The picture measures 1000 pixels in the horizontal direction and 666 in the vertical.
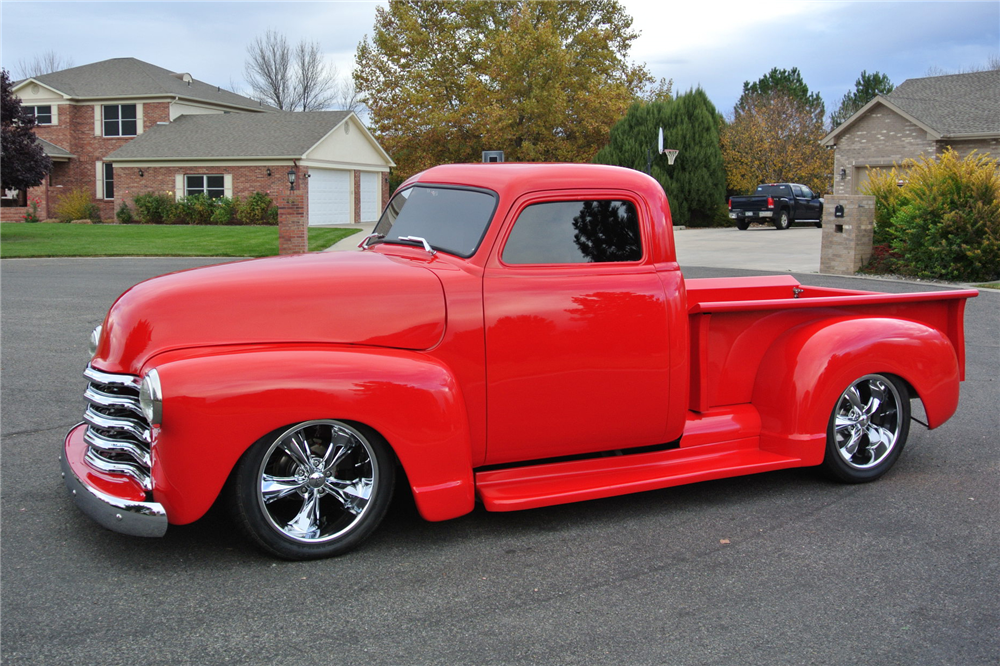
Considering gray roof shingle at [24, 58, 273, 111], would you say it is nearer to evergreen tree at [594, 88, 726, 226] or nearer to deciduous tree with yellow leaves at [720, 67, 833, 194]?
evergreen tree at [594, 88, 726, 226]

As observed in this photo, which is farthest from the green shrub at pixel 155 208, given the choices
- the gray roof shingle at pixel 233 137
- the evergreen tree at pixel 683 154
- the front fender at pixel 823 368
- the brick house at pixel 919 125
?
the front fender at pixel 823 368

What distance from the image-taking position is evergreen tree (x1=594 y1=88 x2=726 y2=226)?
125 feet

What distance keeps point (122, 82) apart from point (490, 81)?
58.7 ft

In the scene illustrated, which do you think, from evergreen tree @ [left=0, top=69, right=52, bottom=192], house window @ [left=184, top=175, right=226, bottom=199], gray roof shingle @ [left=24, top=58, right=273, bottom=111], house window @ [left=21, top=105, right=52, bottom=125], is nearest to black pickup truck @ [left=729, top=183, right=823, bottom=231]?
house window @ [left=184, top=175, right=226, bottom=199]

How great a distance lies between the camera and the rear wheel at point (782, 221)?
35.2m

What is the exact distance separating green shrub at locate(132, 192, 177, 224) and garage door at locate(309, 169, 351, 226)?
580cm

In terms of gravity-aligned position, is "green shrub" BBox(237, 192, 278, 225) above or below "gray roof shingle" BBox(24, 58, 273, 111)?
below

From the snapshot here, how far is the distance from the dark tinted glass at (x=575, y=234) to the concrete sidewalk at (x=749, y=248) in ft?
44.3

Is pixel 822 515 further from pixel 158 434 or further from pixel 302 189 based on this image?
pixel 302 189

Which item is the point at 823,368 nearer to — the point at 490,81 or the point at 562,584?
the point at 562,584

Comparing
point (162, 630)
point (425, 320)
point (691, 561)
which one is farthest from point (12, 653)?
point (691, 561)

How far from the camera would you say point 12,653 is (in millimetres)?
3174

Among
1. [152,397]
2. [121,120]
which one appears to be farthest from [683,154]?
[152,397]

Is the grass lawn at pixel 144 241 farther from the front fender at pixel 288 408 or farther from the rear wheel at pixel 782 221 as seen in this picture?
the front fender at pixel 288 408
